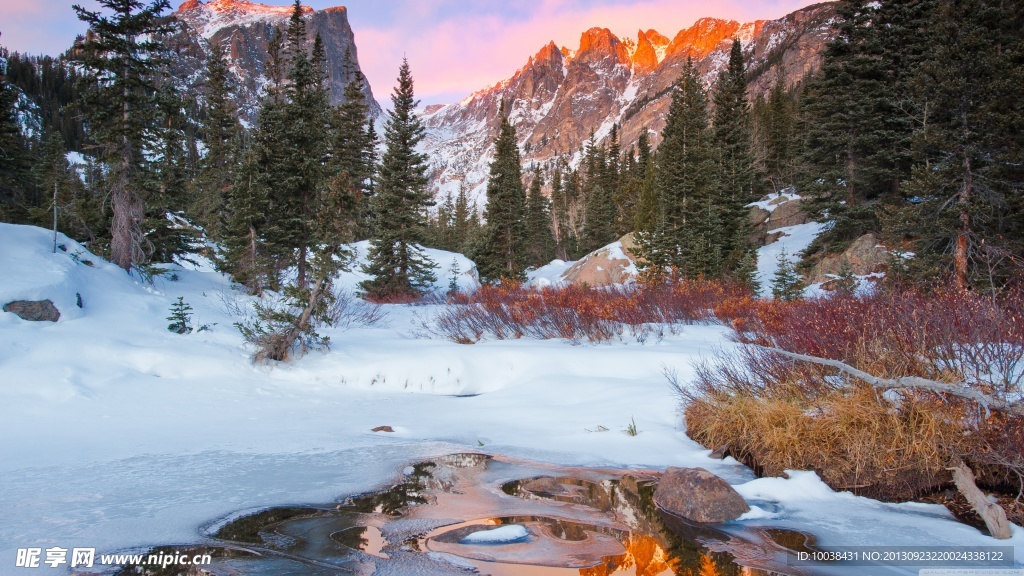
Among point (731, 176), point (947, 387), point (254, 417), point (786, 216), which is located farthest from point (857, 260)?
point (254, 417)

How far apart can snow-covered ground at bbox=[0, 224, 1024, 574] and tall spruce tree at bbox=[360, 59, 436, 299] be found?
1050 cm

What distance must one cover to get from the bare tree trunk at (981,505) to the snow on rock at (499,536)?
375cm

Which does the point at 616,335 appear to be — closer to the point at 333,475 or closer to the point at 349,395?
the point at 349,395

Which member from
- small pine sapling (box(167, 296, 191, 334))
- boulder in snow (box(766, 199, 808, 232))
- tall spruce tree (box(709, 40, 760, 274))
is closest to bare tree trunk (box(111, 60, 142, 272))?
small pine sapling (box(167, 296, 191, 334))

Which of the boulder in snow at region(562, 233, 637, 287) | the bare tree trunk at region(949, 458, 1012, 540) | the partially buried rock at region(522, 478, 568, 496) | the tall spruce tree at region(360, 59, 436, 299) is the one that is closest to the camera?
the bare tree trunk at region(949, 458, 1012, 540)

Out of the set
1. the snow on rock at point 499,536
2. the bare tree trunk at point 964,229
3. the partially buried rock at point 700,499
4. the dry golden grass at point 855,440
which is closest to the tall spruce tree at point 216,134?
the snow on rock at point 499,536

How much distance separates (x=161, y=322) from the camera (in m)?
10.7

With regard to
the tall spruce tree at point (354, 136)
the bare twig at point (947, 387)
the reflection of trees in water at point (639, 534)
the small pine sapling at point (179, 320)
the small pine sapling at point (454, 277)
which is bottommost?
the reflection of trees in water at point (639, 534)

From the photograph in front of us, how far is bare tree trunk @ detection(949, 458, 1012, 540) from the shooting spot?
3906 millimetres

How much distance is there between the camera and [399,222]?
2419 centimetres

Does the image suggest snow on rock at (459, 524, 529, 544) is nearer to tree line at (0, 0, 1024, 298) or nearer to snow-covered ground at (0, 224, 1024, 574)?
snow-covered ground at (0, 224, 1024, 574)

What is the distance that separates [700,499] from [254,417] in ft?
21.3

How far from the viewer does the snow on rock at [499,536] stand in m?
3.93

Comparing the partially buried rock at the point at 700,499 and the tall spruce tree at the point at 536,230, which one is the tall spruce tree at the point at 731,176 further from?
the partially buried rock at the point at 700,499
